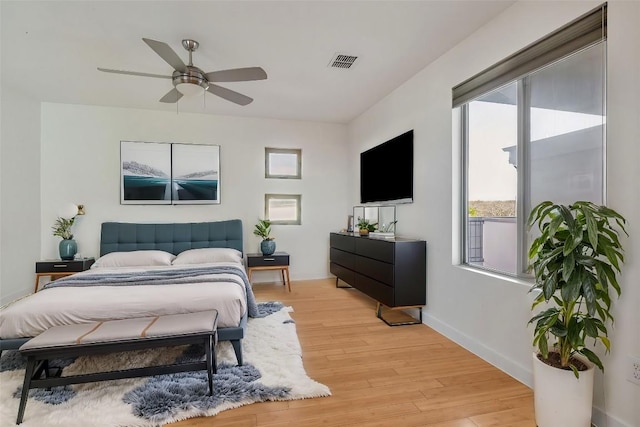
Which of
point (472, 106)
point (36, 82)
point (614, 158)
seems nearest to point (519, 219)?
point (614, 158)

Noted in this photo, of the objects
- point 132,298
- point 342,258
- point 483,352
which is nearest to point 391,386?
point 483,352

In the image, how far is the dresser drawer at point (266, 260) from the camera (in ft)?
15.5

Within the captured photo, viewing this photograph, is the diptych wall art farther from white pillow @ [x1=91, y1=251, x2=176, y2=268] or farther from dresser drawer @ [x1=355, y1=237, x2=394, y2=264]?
dresser drawer @ [x1=355, y1=237, x2=394, y2=264]

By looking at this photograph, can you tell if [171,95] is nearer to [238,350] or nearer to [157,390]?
[238,350]

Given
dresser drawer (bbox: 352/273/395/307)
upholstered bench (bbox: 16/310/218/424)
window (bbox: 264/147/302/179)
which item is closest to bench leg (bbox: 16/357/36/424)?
upholstered bench (bbox: 16/310/218/424)

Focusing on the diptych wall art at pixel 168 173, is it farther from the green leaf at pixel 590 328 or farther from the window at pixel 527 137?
the green leaf at pixel 590 328

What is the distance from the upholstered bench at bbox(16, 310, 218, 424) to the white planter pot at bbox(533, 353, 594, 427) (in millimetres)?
1911

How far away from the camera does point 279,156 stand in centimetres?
540

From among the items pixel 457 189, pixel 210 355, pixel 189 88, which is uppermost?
pixel 189 88

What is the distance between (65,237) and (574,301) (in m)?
5.55

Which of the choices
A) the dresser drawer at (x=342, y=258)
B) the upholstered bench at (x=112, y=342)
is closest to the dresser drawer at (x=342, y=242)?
the dresser drawer at (x=342, y=258)

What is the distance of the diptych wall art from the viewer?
474 cm

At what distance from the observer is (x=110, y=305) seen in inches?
91.0

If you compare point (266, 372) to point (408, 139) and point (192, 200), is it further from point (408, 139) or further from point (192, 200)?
point (192, 200)
